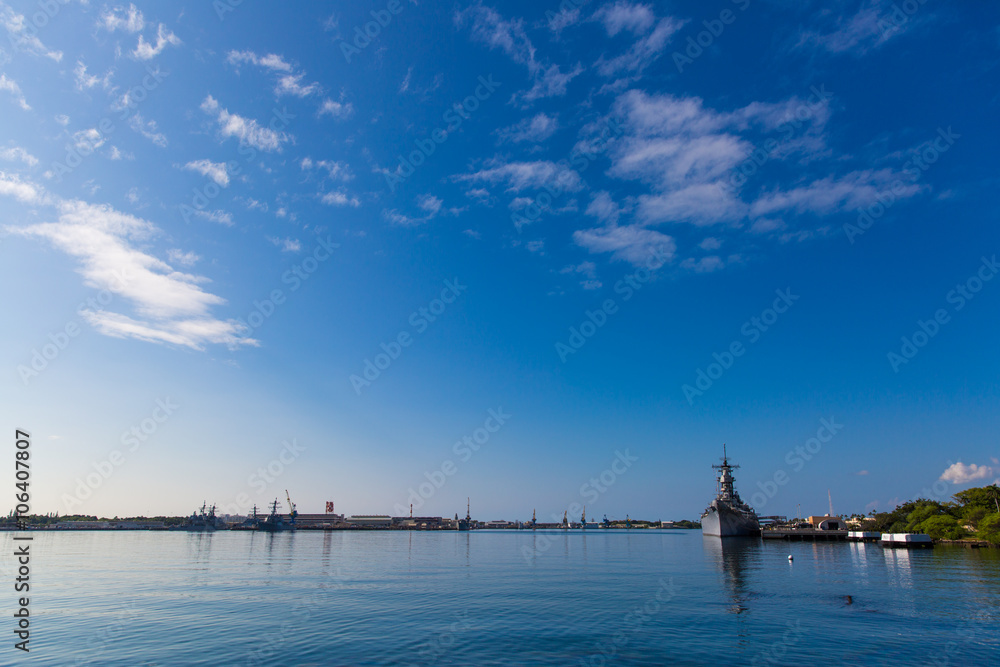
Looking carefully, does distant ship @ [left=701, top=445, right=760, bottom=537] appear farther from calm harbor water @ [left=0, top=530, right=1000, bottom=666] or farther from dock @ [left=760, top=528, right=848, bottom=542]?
calm harbor water @ [left=0, top=530, right=1000, bottom=666]

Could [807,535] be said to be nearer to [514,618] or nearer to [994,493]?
[994,493]

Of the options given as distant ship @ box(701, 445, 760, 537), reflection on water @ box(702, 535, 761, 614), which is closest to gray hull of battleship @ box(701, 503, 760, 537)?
distant ship @ box(701, 445, 760, 537)

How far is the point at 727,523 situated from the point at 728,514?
12.0 feet

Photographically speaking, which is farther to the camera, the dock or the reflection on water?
the dock

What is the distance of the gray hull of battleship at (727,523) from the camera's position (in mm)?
139875

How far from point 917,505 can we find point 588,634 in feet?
537

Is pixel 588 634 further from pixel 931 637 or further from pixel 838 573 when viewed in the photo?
pixel 838 573

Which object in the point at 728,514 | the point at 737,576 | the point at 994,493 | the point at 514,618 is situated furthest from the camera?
the point at 728,514

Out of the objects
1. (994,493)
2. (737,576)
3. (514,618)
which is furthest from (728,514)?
(514,618)

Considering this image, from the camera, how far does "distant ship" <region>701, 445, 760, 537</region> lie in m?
141

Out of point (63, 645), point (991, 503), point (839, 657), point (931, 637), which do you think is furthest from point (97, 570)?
point (991, 503)

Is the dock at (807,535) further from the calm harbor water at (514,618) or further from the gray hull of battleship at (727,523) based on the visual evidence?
the calm harbor water at (514,618)

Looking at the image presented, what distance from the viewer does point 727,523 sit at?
466ft

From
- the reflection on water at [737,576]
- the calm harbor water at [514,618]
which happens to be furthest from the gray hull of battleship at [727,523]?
the calm harbor water at [514,618]
